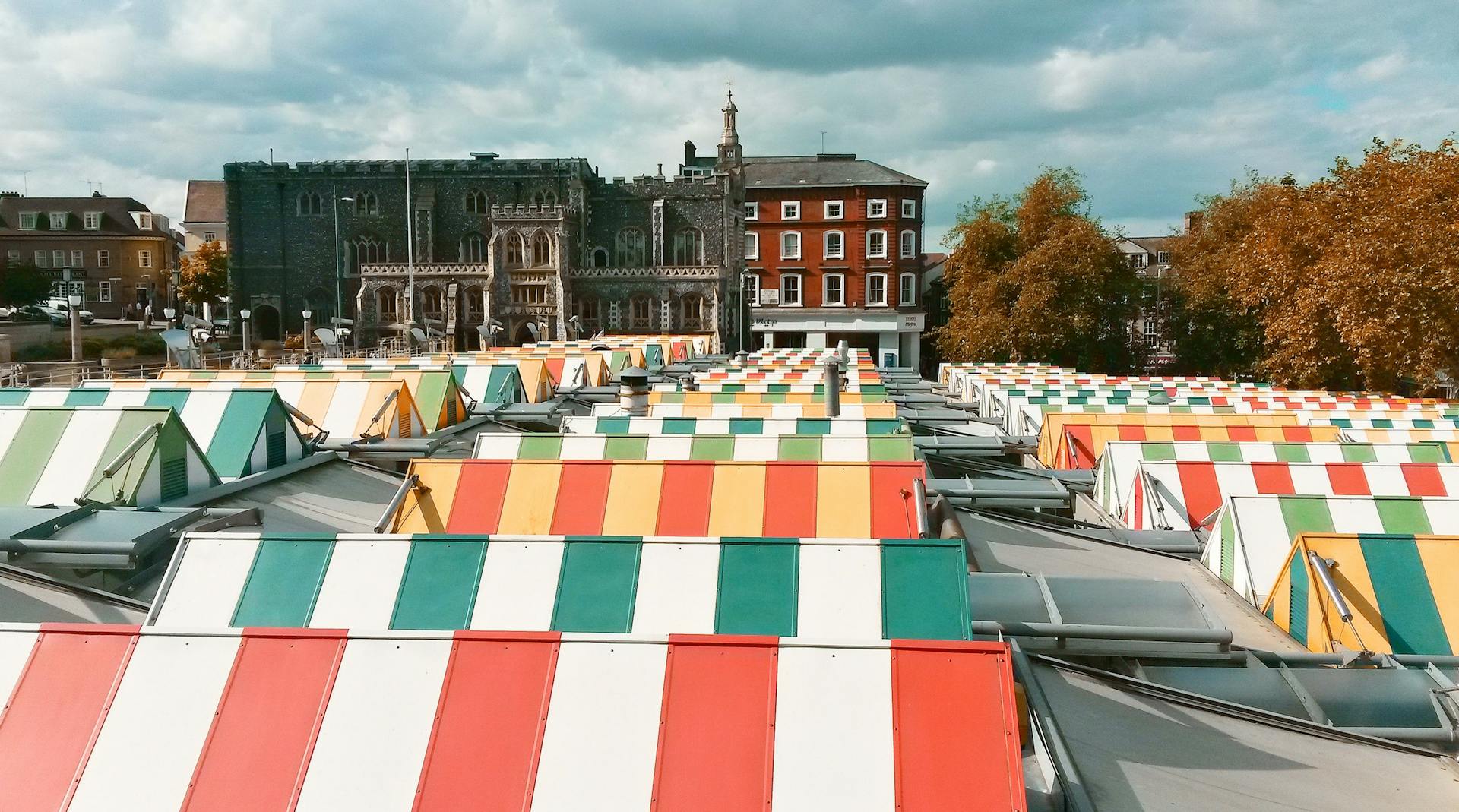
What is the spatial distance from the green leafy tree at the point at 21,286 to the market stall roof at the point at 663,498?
241ft

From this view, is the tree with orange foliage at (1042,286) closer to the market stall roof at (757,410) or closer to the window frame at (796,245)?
the window frame at (796,245)

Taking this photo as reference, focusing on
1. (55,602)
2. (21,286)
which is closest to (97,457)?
(55,602)

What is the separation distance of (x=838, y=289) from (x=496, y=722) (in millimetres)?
72471

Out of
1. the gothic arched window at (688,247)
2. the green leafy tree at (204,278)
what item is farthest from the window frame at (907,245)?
the green leafy tree at (204,278)

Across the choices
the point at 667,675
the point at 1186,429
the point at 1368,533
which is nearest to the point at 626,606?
the point at 667,675

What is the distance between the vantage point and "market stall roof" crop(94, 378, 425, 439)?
15.6 m

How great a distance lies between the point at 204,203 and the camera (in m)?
103

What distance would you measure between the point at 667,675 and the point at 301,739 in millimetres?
1389

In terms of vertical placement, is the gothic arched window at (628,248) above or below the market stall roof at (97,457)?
above

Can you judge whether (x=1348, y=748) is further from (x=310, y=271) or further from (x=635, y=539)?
(x=310, y=271)

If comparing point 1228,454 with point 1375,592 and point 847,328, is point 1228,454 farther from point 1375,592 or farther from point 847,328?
point 847,328

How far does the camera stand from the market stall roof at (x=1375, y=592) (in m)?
7.00

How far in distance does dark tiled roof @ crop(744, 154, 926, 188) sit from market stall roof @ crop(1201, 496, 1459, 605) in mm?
66959

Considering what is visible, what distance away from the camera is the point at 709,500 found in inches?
349
